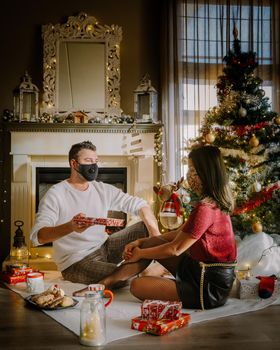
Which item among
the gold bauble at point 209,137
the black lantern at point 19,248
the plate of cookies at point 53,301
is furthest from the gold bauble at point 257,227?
the black lantern at point 19,248

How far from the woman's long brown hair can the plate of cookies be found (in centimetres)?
95

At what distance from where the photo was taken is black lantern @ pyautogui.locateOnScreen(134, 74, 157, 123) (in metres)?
4.62

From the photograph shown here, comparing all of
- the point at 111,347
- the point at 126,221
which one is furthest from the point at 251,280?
the point at 126,221

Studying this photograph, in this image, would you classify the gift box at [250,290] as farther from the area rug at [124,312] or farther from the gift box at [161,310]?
the gift box at [161,310]

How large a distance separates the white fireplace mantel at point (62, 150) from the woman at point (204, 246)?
2049 millimetres

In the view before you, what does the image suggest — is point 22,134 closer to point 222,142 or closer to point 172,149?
point 172,149

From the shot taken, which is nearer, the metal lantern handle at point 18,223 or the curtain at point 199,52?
the metal lantern handle at point 18,223

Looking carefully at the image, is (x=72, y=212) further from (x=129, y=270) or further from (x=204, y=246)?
(x=204, y=246)

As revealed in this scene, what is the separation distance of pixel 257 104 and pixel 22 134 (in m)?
2.18

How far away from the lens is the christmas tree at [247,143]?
3924 mm

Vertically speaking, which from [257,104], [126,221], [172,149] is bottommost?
[126,221]

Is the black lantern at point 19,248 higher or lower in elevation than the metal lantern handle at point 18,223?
lower

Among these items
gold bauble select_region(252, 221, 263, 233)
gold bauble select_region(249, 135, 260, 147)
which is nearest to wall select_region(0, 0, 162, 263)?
gold bauble select_region(249, 135, 260, 147)

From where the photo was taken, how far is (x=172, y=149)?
15.8 feet
